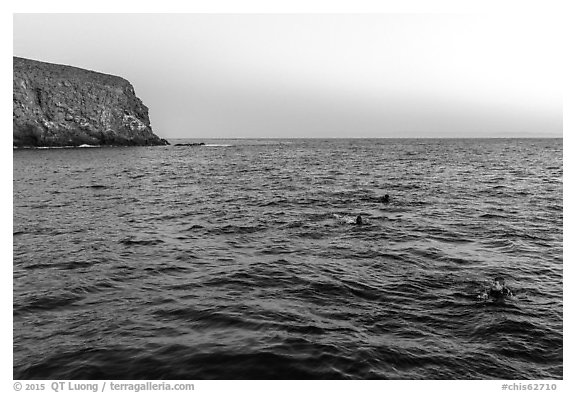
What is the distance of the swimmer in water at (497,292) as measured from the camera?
12195mm

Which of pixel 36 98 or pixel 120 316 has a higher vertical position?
pixel 36 98

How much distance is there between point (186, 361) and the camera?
27.8 ft

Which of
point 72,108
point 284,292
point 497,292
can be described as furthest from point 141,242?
point 72,108

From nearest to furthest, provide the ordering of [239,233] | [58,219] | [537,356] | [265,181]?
[537,356] < [239,233] < [58,219] < [265,181]

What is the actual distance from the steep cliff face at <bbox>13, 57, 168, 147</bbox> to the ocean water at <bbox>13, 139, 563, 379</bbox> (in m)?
83.5

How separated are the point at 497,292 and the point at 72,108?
11629 cm

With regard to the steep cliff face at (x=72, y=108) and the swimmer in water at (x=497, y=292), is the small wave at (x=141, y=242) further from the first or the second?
the steep cliff face at (x=72, y=108)

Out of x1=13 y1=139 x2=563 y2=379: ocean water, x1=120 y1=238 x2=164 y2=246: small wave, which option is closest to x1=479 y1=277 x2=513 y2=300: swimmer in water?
x1=13 y1=139 x2=563 y2=379: ocean water

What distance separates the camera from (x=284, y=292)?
12508 mm

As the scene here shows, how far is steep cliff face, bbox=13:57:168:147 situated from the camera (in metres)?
95.4

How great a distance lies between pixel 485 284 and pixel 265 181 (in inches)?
1295
